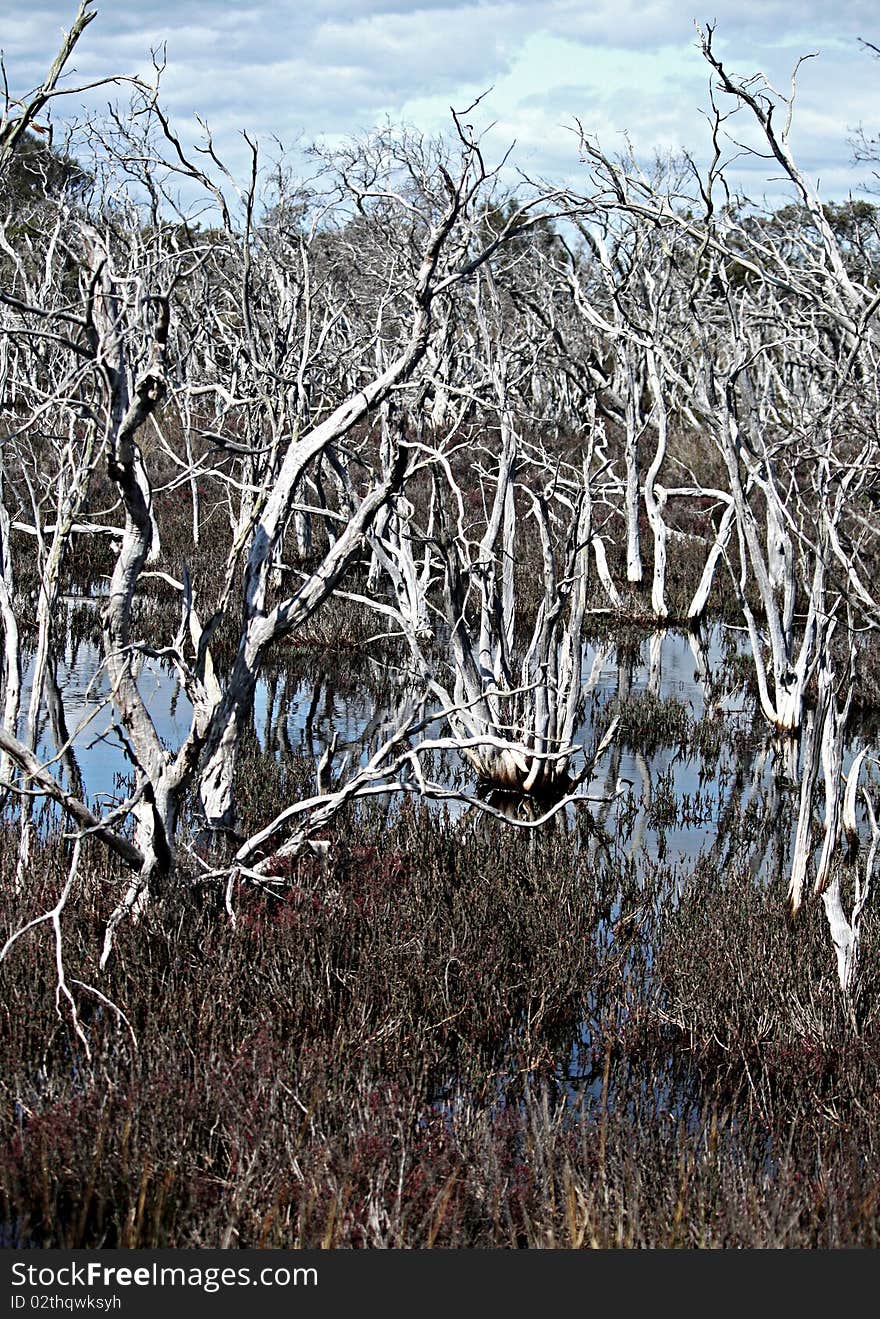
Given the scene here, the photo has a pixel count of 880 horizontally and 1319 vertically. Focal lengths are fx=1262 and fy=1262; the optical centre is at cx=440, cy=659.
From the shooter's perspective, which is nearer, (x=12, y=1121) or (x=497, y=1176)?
(x=497, y=1176)

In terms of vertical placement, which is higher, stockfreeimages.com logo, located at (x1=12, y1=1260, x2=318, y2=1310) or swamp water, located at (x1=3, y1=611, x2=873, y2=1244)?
swamp water, located at (x1=3, y1=611, x2=873, y2=1244)

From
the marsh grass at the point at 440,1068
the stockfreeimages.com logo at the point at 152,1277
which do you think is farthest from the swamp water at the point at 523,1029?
the stockfreeimages.com logo at the point at 152,1277

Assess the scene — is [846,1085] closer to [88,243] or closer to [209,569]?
[88,243]

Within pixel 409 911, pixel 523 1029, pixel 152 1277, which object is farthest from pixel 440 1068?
pixel 152 1277

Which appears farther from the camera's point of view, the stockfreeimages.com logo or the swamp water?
the swamp water

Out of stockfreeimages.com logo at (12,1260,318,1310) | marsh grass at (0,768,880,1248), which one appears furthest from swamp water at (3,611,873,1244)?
stockfreeimages.com logo at (12,1260,318,1310)

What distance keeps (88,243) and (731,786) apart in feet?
17.9

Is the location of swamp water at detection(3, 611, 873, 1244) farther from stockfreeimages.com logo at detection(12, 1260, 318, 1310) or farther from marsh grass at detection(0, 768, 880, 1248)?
stockfreeimages.com logo at detection(12, 1260, 318, 1310)

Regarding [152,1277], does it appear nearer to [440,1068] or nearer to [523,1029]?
[440,1068]

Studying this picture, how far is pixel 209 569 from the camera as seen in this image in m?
14.6

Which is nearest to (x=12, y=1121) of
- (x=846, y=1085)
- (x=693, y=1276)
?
(x=693, y=1276)

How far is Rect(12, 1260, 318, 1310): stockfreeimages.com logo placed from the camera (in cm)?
280

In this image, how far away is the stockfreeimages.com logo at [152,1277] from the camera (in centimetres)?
280

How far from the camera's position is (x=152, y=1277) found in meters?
2.81
